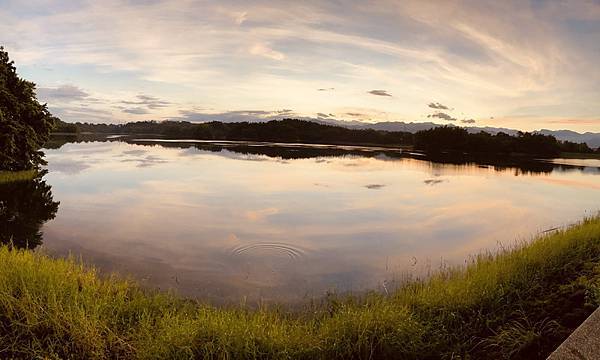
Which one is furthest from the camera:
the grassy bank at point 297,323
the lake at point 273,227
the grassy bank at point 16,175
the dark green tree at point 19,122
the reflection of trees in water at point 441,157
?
the reflection of trees in water at point 441,157

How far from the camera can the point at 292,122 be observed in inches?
6585

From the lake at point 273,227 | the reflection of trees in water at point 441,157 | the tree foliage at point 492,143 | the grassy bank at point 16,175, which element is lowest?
the lake at point 273,227

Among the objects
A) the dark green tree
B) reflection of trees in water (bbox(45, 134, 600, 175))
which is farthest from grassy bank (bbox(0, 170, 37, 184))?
reflection of trees in water (bbox(45, 134, 600, 175))

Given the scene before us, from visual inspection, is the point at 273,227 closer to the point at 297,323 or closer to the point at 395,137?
the point at 297,323

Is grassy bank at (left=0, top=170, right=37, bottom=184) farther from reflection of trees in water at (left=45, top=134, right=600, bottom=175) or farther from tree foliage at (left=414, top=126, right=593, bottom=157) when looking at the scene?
tree foliage at (left=414, top=126, right=593, bottom=157)

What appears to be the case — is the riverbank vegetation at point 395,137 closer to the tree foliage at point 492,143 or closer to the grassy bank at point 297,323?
the tree foliage at point 492,143

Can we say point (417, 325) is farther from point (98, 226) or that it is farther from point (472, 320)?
point (98, 226)

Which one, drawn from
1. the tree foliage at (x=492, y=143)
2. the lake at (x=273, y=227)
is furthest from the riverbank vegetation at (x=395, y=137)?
the lake at (x=273, y=227)

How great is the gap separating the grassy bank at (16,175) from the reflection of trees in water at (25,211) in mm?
636

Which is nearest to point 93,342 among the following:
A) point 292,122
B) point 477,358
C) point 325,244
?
point 477,358

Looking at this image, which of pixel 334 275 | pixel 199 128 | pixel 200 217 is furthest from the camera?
pixel 199 128

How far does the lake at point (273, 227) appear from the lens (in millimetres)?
11594

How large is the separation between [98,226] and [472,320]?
576 inches

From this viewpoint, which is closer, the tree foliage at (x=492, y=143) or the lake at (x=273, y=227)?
the lake at (x=273, y=227)
